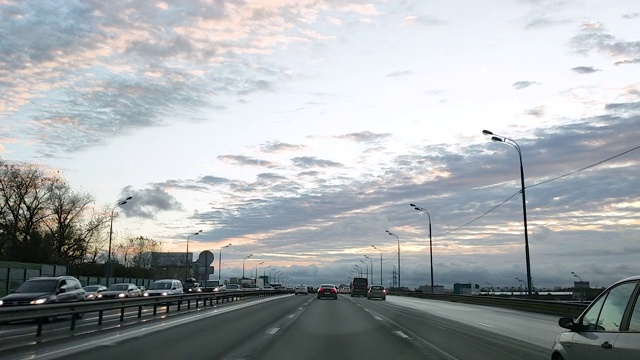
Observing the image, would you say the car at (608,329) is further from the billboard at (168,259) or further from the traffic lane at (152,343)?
the billboard at (168,259)

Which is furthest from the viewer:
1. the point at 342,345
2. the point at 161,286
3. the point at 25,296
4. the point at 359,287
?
the point at 359,287

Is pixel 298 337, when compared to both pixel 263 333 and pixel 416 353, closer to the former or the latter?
pixel 263 333

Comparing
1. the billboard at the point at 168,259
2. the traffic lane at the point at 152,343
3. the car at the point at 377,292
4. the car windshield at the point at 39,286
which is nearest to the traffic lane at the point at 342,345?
the traffic lane at the point at 152,343

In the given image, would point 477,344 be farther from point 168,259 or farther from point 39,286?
point 168,259

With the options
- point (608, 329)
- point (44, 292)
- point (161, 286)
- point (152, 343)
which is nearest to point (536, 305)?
point (161, 286)

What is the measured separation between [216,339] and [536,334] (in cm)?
1038

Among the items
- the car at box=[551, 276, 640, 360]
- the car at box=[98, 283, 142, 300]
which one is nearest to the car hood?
the car at box=[98, 283, 142, 300]

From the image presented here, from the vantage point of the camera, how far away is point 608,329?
20.5 ft

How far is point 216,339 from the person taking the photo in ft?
51.8

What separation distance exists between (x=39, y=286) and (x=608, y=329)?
23.8m

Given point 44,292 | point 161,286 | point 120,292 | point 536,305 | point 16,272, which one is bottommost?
point 536,305

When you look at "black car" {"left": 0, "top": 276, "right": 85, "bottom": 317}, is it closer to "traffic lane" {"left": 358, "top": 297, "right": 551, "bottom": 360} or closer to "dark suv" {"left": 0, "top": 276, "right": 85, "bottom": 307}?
"dark suv" {"left": 0, "top": 276, "right": 85, "bottom": 307}

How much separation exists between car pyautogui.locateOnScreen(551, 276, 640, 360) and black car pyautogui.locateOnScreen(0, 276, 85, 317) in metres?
21.3

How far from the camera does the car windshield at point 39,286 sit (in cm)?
2420
